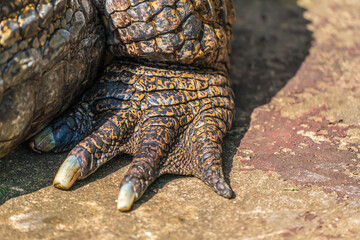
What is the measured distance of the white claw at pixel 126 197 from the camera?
7.00ft

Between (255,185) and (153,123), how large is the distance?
0.69 metres

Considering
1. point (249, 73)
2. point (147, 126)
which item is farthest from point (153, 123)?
point (249, 73)

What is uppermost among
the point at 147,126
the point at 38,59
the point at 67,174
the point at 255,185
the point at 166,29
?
the point at 38,59

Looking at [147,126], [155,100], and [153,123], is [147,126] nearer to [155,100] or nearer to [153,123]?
[153,123]

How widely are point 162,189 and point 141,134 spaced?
15.0 inches

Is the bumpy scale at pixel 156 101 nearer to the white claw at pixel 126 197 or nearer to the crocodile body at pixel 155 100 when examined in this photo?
the crocodile body at pixel 155 100

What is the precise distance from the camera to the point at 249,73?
12.5 ft

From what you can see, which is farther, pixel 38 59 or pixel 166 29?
pixel 166 29

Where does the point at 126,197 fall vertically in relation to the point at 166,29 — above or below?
below

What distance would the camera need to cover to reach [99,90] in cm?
274

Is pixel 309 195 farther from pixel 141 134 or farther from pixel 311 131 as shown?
pixel 141 134

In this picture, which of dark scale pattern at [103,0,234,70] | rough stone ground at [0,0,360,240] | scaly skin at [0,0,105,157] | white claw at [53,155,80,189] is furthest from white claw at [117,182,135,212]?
dark scale pattern at [103,0,234,70]

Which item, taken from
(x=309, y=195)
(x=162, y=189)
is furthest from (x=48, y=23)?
(x=309, y=195)

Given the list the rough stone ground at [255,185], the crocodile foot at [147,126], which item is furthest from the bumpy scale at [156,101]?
the rough stone ground at [255,185]
